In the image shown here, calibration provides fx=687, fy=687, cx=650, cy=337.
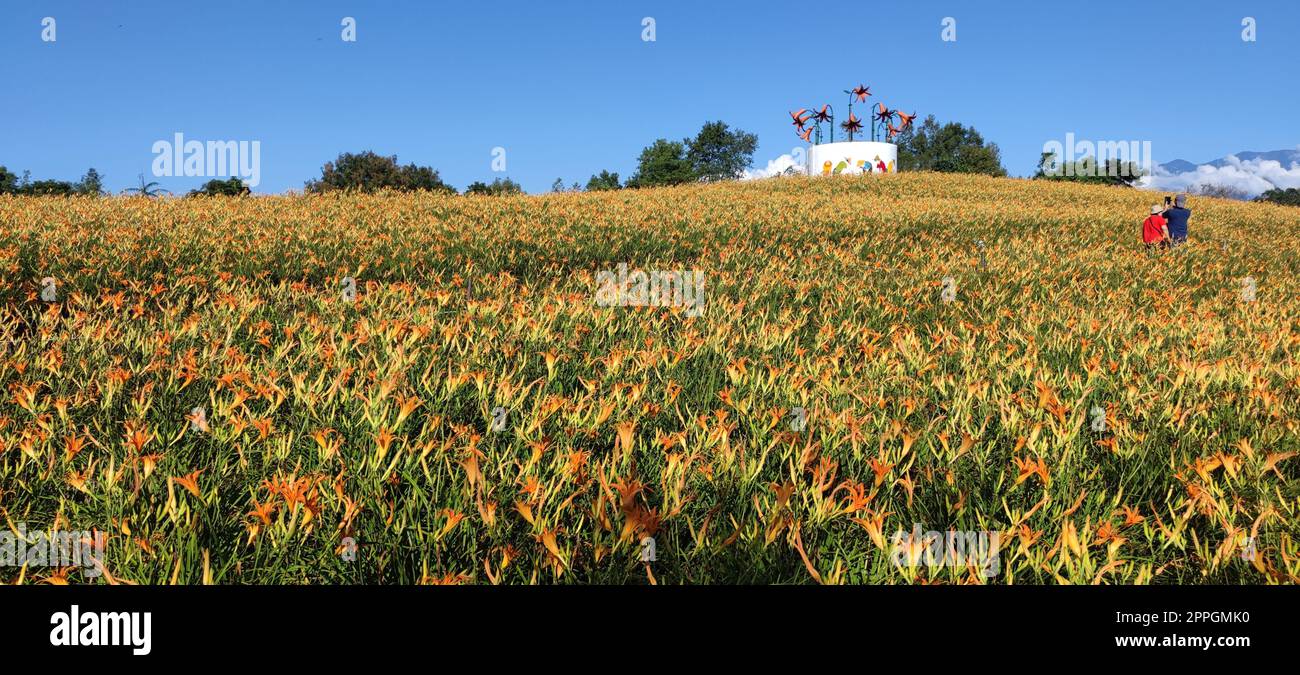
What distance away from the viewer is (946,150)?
87.6 metres

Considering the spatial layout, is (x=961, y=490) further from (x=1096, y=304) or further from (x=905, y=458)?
(x=1096, y=304)

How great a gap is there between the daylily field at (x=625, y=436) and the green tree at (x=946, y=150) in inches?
3278

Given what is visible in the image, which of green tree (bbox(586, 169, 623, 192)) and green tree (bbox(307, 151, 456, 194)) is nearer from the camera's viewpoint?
green tree (bbox(307, 151, 456, 194))

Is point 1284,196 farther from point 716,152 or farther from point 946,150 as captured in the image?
point 716,152

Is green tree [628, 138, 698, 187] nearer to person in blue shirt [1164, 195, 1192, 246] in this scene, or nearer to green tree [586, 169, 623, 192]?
green tree [586, 169, 623, 192]

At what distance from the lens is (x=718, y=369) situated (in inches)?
150

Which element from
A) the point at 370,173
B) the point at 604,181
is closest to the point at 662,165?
the point at 604,181

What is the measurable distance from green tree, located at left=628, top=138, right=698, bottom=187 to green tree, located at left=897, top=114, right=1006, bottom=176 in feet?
88.3

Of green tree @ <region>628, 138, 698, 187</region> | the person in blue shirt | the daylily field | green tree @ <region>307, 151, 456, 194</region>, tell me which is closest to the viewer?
the daylily field

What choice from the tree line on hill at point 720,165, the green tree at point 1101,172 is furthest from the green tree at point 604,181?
the green tree at point 1101,172

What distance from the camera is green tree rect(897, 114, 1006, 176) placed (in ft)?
266

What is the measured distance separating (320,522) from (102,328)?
2.73m

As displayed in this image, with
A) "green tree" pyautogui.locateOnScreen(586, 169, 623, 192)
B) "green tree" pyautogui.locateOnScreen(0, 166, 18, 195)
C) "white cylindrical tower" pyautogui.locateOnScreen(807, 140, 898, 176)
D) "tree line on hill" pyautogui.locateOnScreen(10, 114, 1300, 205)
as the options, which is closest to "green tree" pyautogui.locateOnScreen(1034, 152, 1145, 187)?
"tree line on hill" pyautogui.locateOnScreen(10, 114, 1300, 205)
